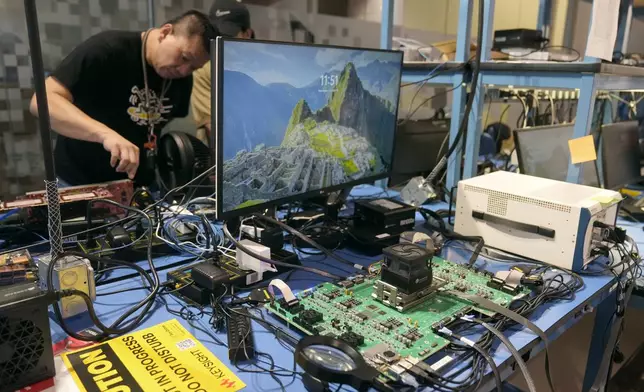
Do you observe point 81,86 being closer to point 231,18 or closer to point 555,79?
point 231,18

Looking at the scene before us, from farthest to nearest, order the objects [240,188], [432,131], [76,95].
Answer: [432,131], [76,95], [240,188]

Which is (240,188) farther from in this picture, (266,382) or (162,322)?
(266,382)

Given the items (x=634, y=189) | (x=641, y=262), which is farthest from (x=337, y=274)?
(x=634, y=189)

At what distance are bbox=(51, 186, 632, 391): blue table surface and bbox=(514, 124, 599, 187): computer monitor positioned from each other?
0.57 m

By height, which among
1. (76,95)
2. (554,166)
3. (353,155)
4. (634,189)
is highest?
(76,95)

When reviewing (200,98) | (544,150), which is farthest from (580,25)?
(200,98)

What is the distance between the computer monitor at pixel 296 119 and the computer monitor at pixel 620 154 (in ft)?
3.21

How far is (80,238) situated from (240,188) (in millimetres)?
459

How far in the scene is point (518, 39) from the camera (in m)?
1.97

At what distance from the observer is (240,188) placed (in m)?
1.06

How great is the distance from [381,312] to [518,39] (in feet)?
5.07

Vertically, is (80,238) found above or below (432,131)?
below

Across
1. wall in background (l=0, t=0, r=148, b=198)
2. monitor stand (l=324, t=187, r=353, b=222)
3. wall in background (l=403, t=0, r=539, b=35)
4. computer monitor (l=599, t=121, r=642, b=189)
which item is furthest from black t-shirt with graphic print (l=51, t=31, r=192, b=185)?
wall in background (l=403, t=0, r=539, b=35)

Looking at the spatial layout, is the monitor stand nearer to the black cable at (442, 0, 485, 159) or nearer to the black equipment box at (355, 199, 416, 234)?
the black equipment box at (355, 199, 416, 234)
